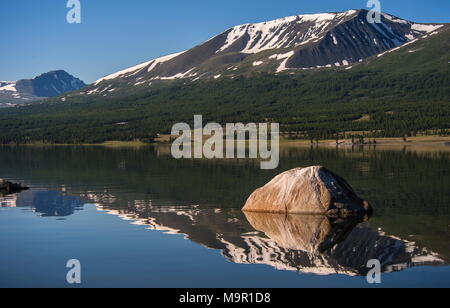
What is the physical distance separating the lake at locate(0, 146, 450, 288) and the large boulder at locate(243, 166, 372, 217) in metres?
1.03

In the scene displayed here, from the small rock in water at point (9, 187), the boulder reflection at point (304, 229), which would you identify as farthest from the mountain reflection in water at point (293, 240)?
the small rock in water at point (9, 187)

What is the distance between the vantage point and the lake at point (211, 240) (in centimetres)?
2055

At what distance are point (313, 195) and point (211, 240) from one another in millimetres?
8058

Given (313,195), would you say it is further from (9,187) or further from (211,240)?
(9,187)

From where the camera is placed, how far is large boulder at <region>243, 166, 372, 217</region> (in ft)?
107

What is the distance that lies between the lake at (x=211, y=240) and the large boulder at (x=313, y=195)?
1.03 meters

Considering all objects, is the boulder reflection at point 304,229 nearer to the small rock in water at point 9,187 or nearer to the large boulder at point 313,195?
the large boulder at point 313,195

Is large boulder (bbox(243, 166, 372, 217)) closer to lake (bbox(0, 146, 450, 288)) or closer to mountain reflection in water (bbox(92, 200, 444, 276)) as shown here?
mountain reflection in water (bbox(92, 200, 444, 276))

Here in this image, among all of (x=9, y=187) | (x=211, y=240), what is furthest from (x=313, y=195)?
(x=9, y=187)

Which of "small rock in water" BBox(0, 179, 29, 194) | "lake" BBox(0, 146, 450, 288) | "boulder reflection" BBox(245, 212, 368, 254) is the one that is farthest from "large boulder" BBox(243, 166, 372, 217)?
"small rock in water" BBox(0, 179, 29, 194)

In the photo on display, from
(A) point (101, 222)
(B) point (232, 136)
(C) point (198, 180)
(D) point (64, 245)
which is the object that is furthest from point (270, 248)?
(B) point (232, 136)

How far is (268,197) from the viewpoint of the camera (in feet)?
113
